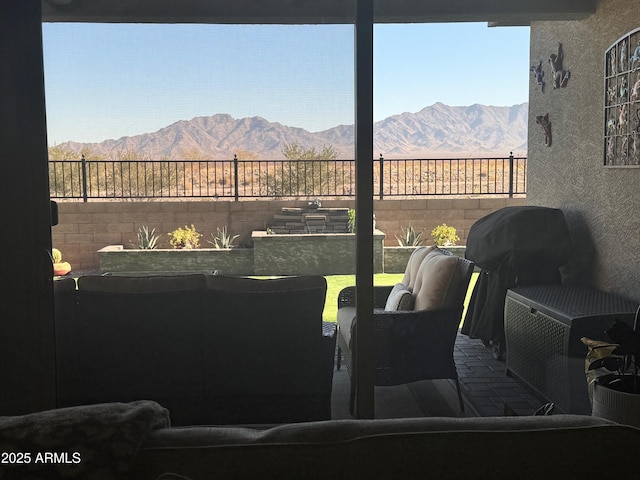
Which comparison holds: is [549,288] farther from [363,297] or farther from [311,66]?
[311,66]

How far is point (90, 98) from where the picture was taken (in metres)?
2.94

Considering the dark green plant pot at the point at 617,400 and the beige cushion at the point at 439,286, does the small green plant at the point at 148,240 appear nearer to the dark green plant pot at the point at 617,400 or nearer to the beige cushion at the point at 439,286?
the beige cushion at the point at 439,286

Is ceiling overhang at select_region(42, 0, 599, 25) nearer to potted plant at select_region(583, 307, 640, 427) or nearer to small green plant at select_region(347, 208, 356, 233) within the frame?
small green plant at select_region(347, 208, 356, 233)

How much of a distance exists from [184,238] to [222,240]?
17 cm

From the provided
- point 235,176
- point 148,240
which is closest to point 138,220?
point 148,240

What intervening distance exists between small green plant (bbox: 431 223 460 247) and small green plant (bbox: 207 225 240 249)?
4.18 meters

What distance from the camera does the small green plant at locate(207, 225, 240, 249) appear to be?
3117 millimetres

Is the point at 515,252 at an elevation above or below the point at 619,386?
above

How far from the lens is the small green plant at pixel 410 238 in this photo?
6324 millimetres

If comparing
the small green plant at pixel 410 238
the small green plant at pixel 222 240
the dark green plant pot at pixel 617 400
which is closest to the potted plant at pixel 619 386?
the dark green plant pot at pixel 617 400

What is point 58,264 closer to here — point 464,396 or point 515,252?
point 464,396

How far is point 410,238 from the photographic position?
21.2ft

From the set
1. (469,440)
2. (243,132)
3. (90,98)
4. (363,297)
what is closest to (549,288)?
(363,297)

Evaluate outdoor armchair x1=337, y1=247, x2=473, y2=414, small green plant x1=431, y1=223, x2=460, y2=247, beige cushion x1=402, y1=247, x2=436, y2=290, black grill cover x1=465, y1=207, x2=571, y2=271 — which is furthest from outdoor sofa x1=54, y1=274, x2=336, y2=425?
small green plant x1=431, y1=223, x2=460, y2=247
